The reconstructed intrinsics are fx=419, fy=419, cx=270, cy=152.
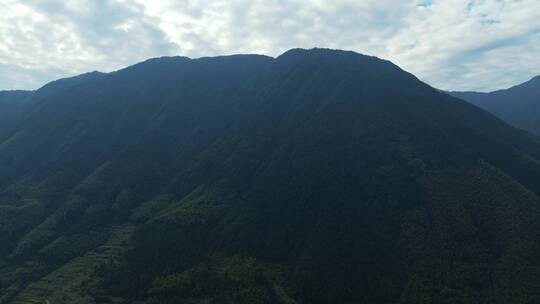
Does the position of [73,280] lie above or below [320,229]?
below

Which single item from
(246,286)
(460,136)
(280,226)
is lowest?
(246,286)

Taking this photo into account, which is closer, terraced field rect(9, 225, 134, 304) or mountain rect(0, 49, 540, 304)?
mountain rect(0, 49, 540, 304)

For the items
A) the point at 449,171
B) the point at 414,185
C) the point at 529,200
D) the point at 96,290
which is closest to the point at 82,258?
the point at 96,290

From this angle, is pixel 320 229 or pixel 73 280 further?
pixel 320 229

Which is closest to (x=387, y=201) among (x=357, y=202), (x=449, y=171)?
(x=357, y=202)

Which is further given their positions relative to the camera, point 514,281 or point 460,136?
point 460,136

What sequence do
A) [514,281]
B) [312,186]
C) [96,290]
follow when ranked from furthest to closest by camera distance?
1. [312,186]
2. [96,290]
3. [514,281]

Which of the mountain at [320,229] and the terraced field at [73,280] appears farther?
the terraced field at [73,280]

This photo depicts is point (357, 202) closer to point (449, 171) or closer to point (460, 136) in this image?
point (449, 171)

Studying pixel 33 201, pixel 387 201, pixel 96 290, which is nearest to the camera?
pixel 96 290

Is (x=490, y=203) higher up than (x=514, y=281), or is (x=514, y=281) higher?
(x=490, y=203)
